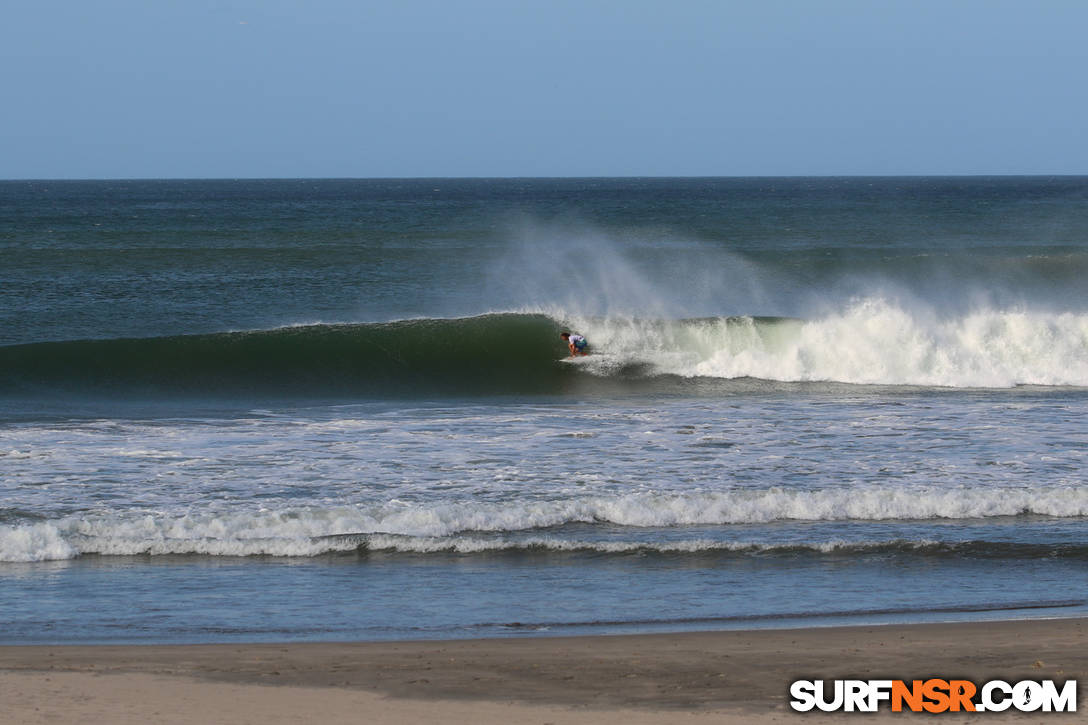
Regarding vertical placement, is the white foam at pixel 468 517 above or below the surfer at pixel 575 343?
below

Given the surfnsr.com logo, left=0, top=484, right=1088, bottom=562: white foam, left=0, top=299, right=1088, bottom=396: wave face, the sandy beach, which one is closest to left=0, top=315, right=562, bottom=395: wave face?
left=0, top=299, right=1088, bottom=396: wave face

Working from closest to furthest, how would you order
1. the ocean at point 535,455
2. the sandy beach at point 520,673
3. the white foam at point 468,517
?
the sandy beach at point 520,673, the ocean at point 535,455, the white foam at point 468,517

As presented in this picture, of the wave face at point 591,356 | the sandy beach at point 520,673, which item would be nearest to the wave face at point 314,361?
the wave face at point 591,356

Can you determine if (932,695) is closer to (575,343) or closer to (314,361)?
(575,343)

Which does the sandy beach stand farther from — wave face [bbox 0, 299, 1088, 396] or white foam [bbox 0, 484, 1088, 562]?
wave face [bbox 0, 299, 1088, 396]

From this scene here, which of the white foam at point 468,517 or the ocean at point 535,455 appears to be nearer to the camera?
the ocean at point 535,455

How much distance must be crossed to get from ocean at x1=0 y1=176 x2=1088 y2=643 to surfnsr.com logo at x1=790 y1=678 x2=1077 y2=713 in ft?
3.84

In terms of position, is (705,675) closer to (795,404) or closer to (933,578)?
(933,578)

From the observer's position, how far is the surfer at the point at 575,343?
2114 centimetres

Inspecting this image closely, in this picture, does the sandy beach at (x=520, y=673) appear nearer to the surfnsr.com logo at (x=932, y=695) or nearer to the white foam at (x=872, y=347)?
the surfnsr.com logo at (x=932, y=695)

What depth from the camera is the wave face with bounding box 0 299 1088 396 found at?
19266 millimetres

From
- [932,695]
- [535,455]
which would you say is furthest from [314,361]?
[932,695]

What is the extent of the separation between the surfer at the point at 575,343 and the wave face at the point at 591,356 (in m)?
0.22

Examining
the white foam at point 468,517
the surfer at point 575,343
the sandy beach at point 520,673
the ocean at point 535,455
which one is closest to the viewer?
the sandy beach at point 520,673
